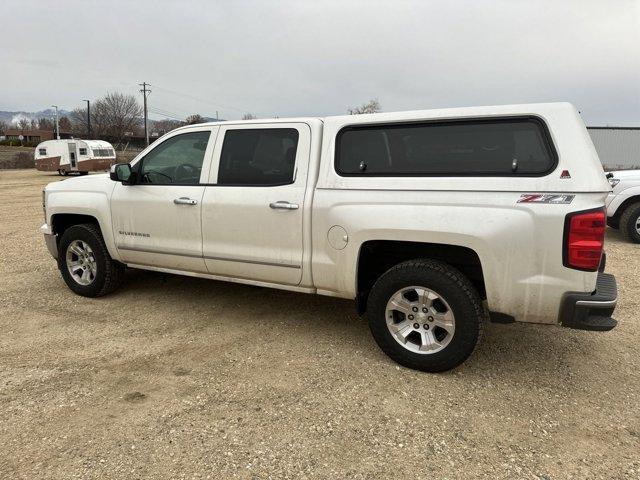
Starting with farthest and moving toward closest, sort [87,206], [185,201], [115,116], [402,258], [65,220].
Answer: [115,116] < [65,220] < [87,206] < [185,201] < [402,258]

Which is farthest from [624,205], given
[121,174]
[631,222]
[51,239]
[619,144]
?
[619,144]

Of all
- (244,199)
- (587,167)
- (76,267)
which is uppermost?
(587,167)

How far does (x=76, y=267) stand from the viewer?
5102mm

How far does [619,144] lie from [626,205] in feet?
109

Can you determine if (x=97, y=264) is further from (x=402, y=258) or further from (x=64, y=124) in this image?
(x=64, y=124)

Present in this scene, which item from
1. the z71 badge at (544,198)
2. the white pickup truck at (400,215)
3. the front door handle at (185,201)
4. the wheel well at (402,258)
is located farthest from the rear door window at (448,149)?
the front door handle at (185,201)

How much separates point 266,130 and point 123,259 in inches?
81.7

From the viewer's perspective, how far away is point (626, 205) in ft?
27.1

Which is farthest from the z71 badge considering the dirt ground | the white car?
the white car

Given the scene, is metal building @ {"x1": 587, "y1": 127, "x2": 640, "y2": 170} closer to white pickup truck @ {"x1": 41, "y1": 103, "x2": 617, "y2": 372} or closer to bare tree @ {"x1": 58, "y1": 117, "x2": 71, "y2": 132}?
white pickup truck @ {"x1": 41, "y1": 103, "x2": 617, "y2": 372}

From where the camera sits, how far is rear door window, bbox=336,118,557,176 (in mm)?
3049

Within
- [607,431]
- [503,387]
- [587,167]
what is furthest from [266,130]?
[607,431]

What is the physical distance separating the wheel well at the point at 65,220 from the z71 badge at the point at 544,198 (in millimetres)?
4296

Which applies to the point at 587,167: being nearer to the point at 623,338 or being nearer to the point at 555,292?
the point at 555,292
